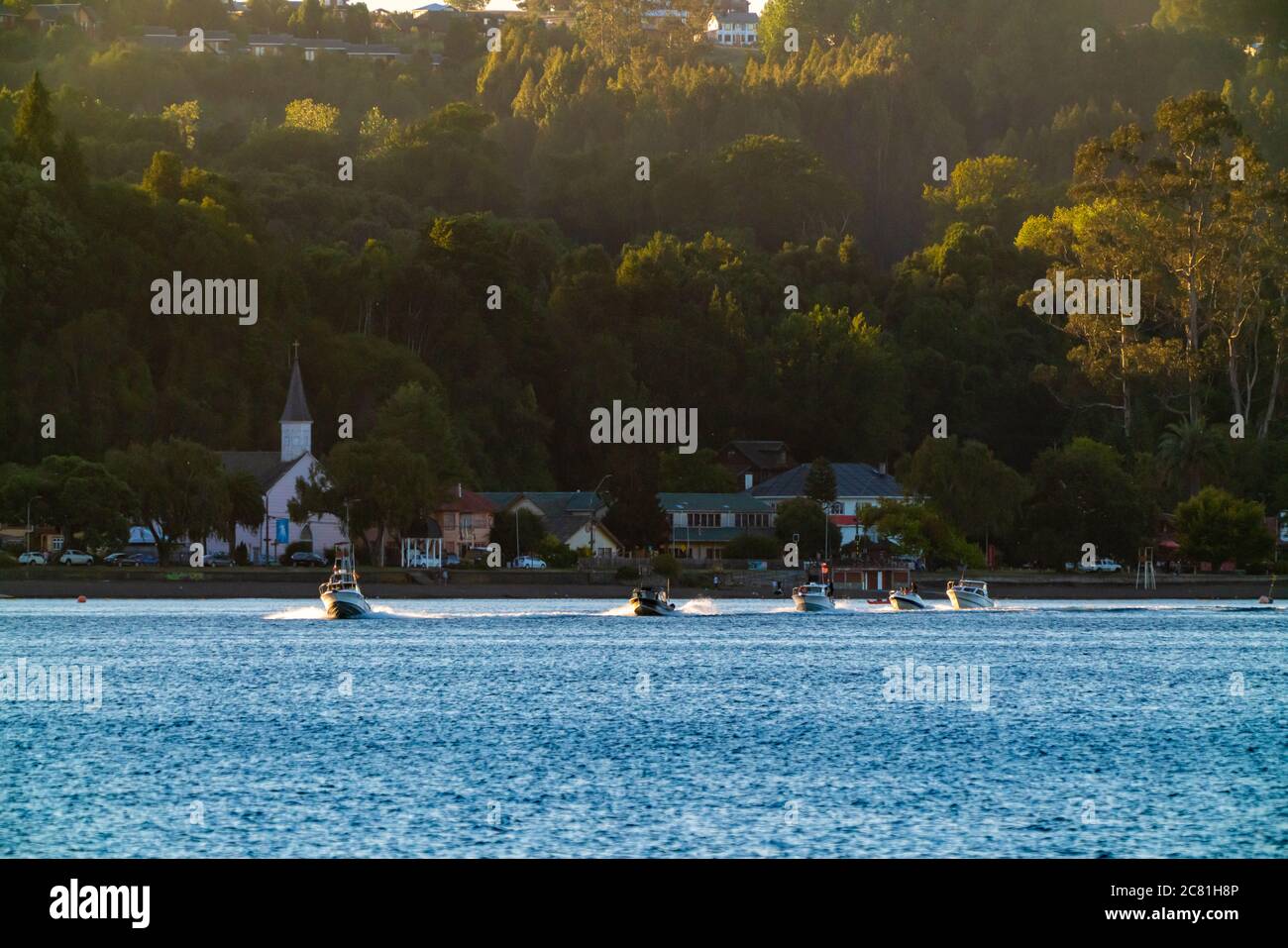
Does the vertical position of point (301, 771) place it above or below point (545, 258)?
below

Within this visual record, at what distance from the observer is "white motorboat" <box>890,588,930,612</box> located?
13262cm

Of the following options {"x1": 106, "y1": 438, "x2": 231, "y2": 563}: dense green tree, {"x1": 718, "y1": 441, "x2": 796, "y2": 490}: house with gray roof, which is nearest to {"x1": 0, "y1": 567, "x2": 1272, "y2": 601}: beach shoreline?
{"x1": 106, "y1": 438, "x2": 231, "y2": 563}: dense green tree

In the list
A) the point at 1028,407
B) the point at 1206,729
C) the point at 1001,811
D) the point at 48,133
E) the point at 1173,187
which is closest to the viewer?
the point at 1001,811

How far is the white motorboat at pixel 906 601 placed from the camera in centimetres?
13262

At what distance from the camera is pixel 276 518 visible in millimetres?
144125

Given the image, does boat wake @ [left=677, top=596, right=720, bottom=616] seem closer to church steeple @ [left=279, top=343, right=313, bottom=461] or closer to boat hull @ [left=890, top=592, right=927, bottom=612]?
boat hull @ [left=890, top=592, right=927, bottom=612]

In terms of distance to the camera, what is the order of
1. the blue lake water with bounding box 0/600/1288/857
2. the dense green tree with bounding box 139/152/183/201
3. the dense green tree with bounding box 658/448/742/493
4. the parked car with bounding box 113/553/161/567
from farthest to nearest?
the dense green tree with bounding box 658/448/742/493
the dense green tree with bounding box 139/152/183/201
the parked car with bounding box 113/553/161/567
the blue lake water with bounding box 0/600/1288/857

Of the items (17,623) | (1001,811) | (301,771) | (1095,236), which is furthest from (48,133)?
(1001,811)

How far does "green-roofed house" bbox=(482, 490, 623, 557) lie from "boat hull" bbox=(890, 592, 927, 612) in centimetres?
2613

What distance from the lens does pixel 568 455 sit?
174 m

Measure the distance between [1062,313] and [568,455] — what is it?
4371 cm

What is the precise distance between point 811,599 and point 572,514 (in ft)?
105

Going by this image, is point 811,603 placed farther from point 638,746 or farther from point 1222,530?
point 638,746

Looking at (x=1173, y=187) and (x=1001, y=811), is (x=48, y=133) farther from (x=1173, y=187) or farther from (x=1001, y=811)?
(x=1001, y=811)
